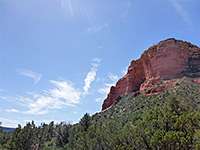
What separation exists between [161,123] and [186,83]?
27625mm

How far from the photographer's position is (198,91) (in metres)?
32.0

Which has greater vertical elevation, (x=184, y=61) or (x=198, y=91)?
(x=184, y=61)

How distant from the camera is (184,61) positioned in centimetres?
4941

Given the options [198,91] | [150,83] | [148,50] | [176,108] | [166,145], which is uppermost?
[148,50]

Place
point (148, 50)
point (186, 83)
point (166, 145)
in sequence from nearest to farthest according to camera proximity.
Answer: point (166, 145) < point (186, 83) < point (148, 50)

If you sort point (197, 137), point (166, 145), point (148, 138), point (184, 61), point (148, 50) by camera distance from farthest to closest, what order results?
point (148, 50) → point (184, 61) → point (148, 138) → point (166, 145) → point (197, 137)

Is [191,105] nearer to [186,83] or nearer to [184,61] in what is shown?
[186,83]

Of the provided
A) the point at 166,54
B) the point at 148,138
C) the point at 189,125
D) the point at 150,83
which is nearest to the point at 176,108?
the point at 189,125

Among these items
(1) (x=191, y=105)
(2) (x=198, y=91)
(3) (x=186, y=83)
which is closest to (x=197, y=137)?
(1) (x=191, y=105)

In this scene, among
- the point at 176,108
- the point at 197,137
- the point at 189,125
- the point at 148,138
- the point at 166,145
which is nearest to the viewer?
the point at 197,137

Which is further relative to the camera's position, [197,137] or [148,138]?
[148,138]

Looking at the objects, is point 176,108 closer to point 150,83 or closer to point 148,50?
point 150,83

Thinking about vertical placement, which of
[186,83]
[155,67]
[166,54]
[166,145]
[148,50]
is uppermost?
[148,50]

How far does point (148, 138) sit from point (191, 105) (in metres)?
15.3
